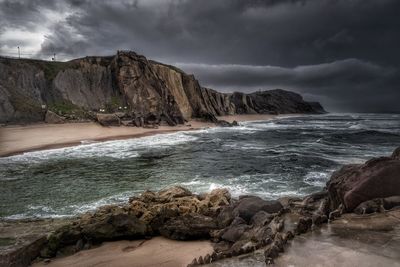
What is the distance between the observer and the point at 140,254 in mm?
10164

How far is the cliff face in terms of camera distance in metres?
59.3

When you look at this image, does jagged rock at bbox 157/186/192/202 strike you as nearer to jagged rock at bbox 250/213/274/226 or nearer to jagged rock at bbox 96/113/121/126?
jagged rock at bbox 250/213/274/226

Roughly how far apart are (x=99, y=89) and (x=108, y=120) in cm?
2191

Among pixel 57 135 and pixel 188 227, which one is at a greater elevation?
pixel 57 135

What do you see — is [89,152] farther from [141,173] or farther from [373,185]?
[373,185]

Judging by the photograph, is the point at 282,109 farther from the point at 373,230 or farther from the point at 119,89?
the point at 373,230

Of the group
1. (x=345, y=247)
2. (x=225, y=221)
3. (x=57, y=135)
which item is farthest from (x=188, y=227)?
(x=57, y=135)

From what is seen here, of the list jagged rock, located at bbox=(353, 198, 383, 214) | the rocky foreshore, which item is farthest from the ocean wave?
jagged rock, located at bbox=(353, 198, 383, 214)

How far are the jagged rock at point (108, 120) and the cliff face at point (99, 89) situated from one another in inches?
140

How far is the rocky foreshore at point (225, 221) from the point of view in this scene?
334 inches

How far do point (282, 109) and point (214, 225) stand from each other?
169633 mm

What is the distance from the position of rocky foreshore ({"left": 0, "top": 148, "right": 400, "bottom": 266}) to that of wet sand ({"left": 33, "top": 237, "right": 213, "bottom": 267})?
36 cm

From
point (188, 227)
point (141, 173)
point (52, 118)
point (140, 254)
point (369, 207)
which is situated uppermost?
point (52, 118)

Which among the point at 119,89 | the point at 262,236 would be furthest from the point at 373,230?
the point at 119,89
